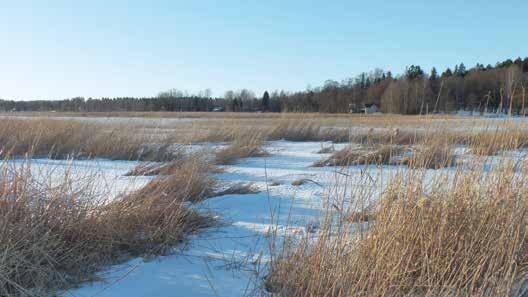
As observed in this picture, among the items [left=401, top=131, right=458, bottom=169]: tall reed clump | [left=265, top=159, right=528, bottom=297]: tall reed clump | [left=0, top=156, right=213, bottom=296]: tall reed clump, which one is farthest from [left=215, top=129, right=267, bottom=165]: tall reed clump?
[left=265, top=159, right=528, bottom=297]: tall reed clump

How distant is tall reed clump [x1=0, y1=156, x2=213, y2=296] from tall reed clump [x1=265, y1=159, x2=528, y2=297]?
3.21 feet

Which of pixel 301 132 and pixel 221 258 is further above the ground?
pixel 301 132

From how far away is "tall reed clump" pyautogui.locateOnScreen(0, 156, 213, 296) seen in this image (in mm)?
1840

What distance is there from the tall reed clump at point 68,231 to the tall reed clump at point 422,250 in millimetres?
978

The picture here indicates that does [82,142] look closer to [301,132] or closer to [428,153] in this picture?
[301,132]

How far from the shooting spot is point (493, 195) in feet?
7.25

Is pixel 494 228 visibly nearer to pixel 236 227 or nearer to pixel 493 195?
pixel 493 195

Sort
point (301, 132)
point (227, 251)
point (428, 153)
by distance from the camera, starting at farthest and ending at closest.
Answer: point (301, 132), point (428, 153), point (227, 251)

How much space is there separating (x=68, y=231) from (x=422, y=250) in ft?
6.56

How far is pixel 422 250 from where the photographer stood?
1774 millimetres

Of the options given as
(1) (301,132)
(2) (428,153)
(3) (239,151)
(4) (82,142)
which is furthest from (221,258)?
(1) (301,132)

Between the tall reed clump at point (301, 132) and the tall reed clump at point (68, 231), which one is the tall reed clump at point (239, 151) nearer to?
the tall reed clump at point (301, 132)

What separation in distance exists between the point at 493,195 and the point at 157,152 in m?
5.08

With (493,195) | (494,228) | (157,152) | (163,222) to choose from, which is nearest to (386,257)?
(494,228)
